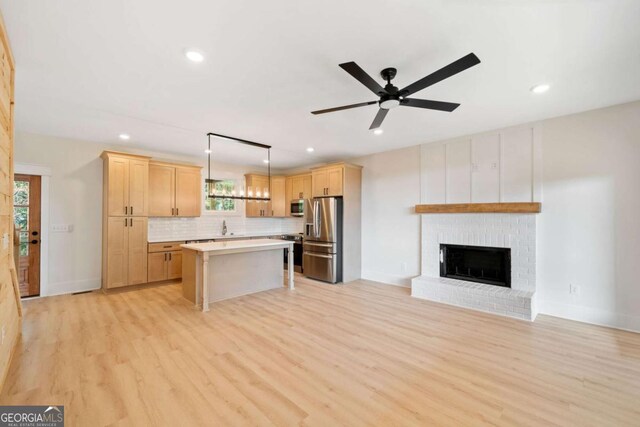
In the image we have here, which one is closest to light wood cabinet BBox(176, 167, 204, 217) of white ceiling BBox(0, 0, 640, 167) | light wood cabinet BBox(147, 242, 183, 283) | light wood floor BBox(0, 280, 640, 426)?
light wood cabinet BBox(147, 242, 183, 283)

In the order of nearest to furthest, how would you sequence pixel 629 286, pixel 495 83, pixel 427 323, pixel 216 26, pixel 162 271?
pixel 216 26
pixel 495 83
pixel 629 286
pixel 427 323
pixel 162 271

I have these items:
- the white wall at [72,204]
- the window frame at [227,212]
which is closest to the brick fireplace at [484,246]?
the window frame at [227,212]

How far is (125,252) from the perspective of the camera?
4.87 meters

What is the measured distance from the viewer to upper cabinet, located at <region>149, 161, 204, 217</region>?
17.6 ft

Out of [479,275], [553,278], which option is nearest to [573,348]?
[553,278]

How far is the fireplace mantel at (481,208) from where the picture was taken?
3881 mm

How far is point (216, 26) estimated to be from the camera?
76.8 inches

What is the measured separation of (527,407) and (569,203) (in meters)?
2.92

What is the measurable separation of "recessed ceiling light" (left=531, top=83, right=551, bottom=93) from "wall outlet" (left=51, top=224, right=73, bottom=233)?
22.8 ft

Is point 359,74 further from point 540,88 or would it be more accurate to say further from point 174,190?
point 174,190

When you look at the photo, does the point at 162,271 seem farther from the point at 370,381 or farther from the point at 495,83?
the point at 495,83

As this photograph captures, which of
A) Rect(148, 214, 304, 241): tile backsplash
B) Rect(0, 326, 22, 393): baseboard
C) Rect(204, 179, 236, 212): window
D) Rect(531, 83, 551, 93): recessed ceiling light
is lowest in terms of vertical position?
Rect(0, 326, 22, 393): baseboard

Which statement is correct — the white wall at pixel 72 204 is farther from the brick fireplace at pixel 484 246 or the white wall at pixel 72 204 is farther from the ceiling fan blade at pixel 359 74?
the brick fireplace at pixel 484 246

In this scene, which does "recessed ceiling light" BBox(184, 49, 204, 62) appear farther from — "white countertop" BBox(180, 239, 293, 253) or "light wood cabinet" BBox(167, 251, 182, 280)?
"light wood cabinet" BBox(167, 251, 182, 280)
